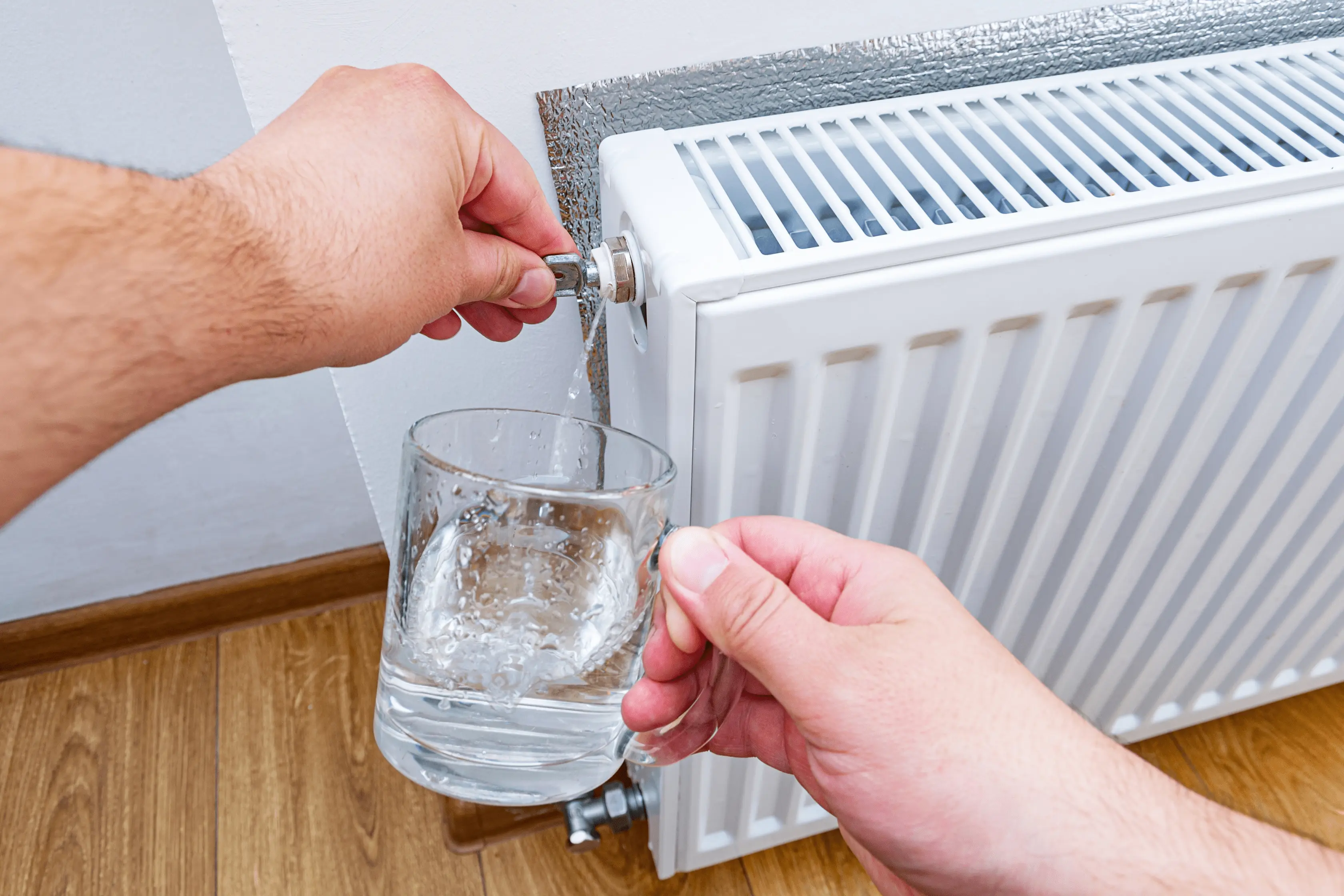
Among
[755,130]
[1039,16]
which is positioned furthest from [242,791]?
[1039,16]

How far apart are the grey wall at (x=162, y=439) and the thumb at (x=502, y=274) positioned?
269 millimetres

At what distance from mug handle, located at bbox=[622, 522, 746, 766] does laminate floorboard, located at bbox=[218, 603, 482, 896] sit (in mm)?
450

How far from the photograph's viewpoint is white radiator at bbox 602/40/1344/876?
36cm

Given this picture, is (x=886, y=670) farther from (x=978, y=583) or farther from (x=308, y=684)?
(x=308, y=684)

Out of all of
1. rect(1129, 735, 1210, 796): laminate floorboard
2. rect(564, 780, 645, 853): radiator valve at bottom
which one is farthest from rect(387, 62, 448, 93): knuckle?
rect(1129, 735, 1210, 796): laminate floorboard

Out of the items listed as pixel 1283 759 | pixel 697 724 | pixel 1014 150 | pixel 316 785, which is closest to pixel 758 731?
pixel 697 724

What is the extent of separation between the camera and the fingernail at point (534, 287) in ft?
1.30

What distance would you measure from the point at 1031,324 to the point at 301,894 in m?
0.72

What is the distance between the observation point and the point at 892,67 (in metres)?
0.46

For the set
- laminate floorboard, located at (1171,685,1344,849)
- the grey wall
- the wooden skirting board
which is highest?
the grey wall

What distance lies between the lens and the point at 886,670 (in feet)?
1.09

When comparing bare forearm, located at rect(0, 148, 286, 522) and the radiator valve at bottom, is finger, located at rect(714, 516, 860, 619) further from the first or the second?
the radiator valve at bottom

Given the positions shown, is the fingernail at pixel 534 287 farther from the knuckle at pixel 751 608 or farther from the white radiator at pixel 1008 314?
the knuckle at pixel 751 608

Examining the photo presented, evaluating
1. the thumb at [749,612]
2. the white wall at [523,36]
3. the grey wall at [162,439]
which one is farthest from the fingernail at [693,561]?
the grey wall at [162,439]
